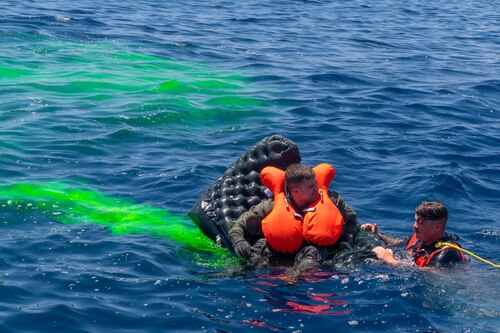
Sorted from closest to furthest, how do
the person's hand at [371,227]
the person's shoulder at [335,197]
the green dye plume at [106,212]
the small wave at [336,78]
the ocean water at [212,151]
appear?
1. the ocean water at [212,151]
2. the person's shoulder at [335,197]
3. the person's hand at [371,227]
4. the green dye plume at [106,212]
5. the small wave at [336,78]

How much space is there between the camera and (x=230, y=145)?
15.2 metres

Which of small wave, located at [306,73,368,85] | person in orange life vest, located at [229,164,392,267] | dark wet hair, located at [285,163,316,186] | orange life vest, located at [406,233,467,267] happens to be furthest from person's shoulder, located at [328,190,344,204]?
small wave, located at [306,73,368,85]

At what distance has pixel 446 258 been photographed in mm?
9969

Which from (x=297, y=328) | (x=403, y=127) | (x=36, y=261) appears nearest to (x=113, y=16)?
(x=403, y=127)

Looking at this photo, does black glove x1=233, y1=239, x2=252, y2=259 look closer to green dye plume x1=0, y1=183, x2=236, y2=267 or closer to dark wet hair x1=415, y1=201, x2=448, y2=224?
green dye plume x1=0, y1=183, x2=236, y2=267

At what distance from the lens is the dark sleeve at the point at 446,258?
996 centimetres

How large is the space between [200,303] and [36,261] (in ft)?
7.19

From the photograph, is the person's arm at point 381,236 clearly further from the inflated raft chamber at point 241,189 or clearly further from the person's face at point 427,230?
the inflated raft chamber at point 241,189

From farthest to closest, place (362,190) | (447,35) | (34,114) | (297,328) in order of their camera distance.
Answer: (447,35) < (34,114) < (362,190) < (297,328)

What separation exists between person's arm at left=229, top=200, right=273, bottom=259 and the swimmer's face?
343mm

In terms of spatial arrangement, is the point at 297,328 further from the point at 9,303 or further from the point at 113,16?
the point at 113,16

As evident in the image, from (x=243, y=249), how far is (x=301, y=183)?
39.6 inches

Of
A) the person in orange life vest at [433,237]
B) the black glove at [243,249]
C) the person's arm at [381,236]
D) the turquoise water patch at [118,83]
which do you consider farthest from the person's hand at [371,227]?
the turquoise water patch at [118,83]

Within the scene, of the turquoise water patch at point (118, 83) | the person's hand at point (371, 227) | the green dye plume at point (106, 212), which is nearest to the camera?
the person's hand at point (371, 227)
